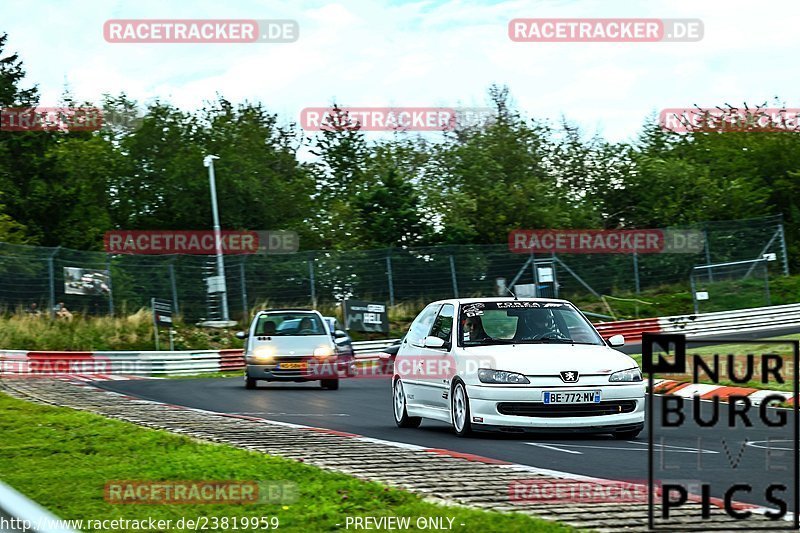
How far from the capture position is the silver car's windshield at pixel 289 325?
26453 millimetres

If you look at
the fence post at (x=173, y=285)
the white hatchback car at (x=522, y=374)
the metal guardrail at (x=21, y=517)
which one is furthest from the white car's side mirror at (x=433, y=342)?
the fence post at (x=173, y=285)

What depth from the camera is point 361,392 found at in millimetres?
24578

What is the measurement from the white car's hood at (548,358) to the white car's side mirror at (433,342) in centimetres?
33

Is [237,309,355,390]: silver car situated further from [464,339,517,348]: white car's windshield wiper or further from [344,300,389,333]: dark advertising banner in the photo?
[344,300,389,333]: dark advertising banner

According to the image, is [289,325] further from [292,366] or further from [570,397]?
[570,397]

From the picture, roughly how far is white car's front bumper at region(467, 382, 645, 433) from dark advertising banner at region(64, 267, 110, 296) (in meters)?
25.0

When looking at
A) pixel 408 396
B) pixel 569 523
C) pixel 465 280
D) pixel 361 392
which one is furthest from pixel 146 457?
pixel 465 280

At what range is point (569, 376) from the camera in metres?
13.7

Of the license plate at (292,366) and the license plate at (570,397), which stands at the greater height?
the license plate at (570,397)

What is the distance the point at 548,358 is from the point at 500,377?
1.89 ft

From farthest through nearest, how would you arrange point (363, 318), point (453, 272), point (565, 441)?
point (453, 272) → point (363, 318) → point (565, 441)

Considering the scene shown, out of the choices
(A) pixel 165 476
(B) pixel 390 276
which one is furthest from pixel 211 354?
(A) pixel 165 476

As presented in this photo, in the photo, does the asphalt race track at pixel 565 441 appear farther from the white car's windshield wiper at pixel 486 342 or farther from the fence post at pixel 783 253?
the fence post at pixel 783 253

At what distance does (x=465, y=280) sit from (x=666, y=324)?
276 inches
